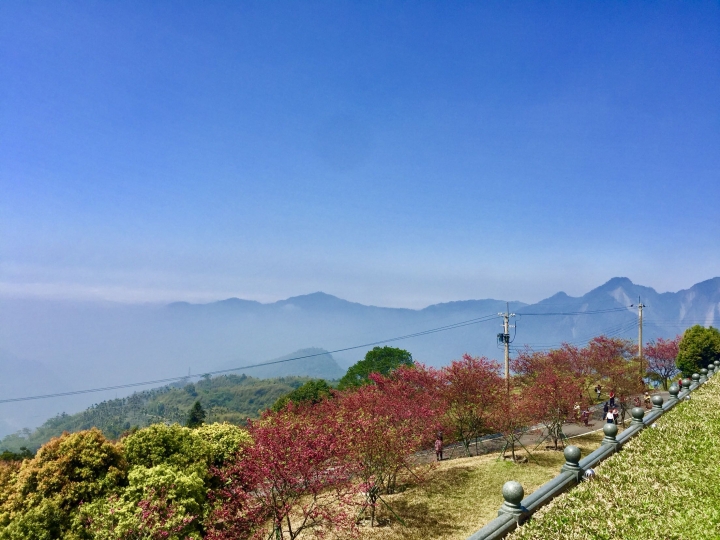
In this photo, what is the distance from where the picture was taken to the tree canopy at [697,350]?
39.1 m

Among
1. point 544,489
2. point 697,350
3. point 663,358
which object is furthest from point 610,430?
point 663,358

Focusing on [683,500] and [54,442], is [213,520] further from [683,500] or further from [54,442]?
[683,500]

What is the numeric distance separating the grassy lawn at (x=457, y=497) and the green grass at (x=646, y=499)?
676 centimetres

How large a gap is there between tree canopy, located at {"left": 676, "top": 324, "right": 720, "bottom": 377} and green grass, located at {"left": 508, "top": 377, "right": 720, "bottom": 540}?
3999cm

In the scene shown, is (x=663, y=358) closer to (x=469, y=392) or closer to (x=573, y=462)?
(x=469, y=392)

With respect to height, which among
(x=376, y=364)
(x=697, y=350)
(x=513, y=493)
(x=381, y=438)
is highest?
(x=513, y=493)

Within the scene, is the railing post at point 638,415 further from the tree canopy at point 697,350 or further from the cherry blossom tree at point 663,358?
the cherry blossom tree at point 663,358

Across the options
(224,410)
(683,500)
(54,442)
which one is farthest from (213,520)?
(224,410)

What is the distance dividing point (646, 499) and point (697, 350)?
44.0m

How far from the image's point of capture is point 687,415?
404 inches

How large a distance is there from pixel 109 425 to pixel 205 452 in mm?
140610

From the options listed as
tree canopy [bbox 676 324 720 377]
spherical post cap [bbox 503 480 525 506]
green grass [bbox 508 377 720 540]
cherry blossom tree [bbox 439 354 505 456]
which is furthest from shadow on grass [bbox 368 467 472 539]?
tree canopy [bbox 676 324 720 377]

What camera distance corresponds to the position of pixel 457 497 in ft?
49.5

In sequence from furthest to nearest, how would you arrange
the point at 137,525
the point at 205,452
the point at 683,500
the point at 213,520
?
the point at 205,452 < the point at 213,520 < the point at 137,525 < the point at 683,500
